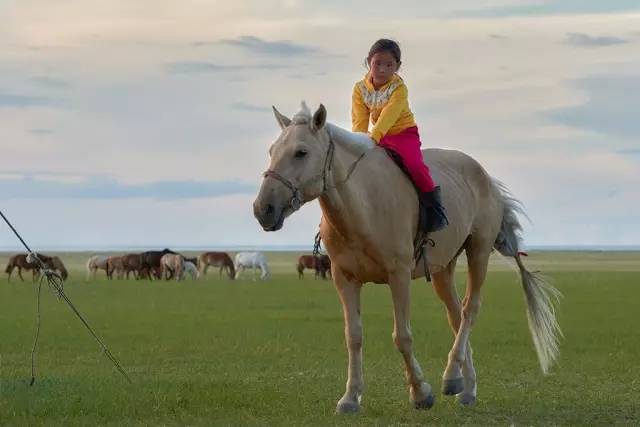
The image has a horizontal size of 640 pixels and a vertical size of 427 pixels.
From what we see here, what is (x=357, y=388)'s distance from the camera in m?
→ 9.33

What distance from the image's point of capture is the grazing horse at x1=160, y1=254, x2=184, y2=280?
195 ft

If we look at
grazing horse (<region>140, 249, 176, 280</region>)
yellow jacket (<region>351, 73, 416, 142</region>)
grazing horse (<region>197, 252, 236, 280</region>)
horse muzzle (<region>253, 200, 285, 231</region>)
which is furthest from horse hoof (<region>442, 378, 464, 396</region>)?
grazing horse (<region>197, 252, 236, 280</region>)

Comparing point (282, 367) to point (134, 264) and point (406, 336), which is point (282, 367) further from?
point (134, 264)

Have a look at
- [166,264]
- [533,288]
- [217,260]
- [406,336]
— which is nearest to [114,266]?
[166,264]

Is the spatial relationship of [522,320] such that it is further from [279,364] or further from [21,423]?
[21,423]

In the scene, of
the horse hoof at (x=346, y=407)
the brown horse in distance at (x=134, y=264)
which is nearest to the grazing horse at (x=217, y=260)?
the brown horse in distance at (x=134, y=264)

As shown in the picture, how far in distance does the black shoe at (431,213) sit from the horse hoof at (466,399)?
167 centimetres

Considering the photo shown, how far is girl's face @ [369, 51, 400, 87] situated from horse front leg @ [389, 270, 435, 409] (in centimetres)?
156

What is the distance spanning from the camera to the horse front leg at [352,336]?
30.4 feet

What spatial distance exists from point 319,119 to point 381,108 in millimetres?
1152

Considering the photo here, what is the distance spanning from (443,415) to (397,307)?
3.26 feet

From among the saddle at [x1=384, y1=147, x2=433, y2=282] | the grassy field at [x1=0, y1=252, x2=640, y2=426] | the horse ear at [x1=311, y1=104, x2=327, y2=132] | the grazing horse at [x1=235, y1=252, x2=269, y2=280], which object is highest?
the horse ear at [x1=311, y1=104, x2=327, y2=132]

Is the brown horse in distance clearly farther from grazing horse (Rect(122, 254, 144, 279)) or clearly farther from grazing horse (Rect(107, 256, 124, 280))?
grazing horse (Rect(107, 256, 124, 280))

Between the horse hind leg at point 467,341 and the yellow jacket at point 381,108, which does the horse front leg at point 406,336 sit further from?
the yellow jacket at point 381,108
